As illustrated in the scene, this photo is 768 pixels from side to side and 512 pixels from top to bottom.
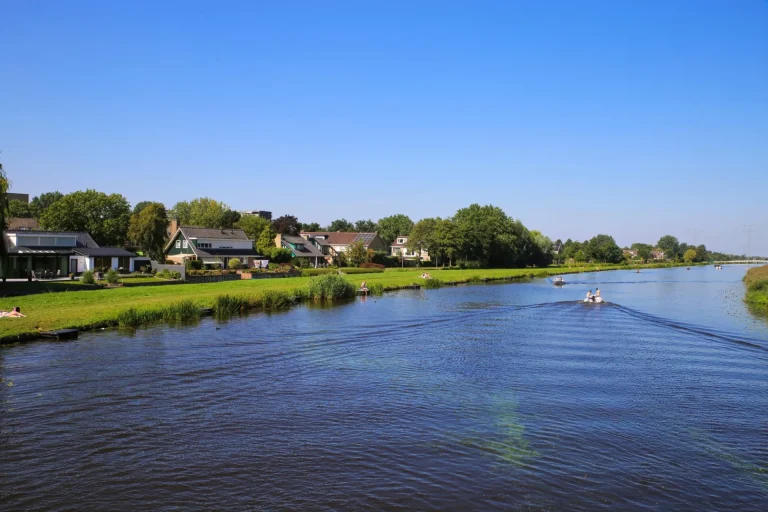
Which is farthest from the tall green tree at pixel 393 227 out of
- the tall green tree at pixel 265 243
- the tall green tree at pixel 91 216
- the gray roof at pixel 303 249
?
the tall green tree at pixel 91 216

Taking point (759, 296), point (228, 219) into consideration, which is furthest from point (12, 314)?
point (228, 219)

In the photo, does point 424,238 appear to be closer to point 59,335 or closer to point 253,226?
point 253,226

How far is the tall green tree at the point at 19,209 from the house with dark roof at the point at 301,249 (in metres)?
44.2

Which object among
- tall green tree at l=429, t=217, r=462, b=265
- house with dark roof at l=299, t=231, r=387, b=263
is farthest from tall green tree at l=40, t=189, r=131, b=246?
tall green tree at l=429, t=217, r=462, b=265

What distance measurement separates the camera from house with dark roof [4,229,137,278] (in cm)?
5650

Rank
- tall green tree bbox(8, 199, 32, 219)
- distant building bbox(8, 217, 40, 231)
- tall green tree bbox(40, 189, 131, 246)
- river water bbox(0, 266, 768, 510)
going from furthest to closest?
1. tall green tree bbox(8, 199, 32, 219)
2. tall green tree bbox(40, 189, 131, 246)
3. distant building bbox(8, 217, 40, 231)
4. river water bbox(0, 266, 768, 510)

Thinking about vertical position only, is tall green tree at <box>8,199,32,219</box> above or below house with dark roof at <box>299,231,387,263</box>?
above

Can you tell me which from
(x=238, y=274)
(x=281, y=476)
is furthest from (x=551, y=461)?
(x=238, y=274)

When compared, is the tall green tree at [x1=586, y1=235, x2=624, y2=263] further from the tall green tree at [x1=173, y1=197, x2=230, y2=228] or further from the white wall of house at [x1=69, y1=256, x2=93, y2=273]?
the white wall of house at [x1=69, y1=256, x2=93, y2=273]

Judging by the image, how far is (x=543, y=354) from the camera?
25.4 metres

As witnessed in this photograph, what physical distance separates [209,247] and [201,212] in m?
40.4

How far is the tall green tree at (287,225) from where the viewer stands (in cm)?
11181

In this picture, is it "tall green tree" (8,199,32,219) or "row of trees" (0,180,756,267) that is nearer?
"row of trees" (0,180,756,267)

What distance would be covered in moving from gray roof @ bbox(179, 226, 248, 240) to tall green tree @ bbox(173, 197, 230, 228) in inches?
1013
